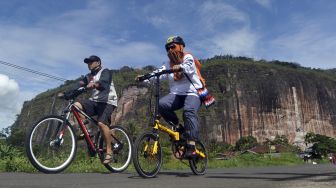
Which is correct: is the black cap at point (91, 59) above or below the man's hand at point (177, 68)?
above

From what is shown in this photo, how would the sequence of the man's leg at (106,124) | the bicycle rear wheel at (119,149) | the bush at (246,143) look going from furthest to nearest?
the bush at (246,143), the bicycle rear wheel at (119,149), the man's leg at (106,124)

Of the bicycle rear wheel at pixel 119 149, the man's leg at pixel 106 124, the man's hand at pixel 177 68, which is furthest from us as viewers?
the bicycle rear wheel at pixel 119 149

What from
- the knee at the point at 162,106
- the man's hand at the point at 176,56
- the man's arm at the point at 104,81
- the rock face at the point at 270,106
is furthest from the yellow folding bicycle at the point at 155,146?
the rock face at the point at 270,106

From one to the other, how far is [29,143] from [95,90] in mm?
1345

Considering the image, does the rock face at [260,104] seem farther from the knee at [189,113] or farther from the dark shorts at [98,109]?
the knee at [189,113]

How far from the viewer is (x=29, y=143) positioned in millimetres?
5277

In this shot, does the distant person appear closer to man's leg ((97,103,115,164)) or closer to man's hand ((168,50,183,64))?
man's leg ((97,103,115,164))

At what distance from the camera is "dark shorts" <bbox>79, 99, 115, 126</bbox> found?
6.18 m

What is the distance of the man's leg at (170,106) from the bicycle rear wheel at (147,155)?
468 mm

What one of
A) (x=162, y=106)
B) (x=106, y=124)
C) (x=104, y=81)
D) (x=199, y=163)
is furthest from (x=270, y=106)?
(x=162, y=106)

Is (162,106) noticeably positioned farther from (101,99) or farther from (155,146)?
(101,99)

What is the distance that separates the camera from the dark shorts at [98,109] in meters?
6.18

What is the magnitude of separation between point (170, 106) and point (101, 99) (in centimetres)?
101

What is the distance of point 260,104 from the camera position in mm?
136625
